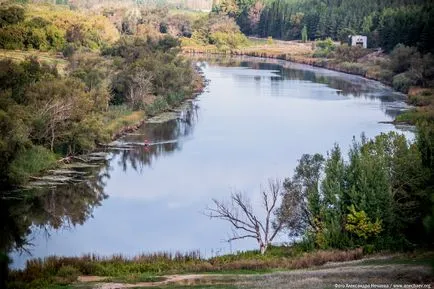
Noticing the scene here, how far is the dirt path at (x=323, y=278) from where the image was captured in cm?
1396

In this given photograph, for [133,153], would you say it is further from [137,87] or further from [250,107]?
[250,107]

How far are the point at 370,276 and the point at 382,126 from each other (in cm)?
3453

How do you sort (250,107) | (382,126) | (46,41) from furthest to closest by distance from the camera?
(46,41) → (250,107) → (382,126)

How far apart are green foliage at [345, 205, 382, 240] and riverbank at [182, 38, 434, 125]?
22.8 m

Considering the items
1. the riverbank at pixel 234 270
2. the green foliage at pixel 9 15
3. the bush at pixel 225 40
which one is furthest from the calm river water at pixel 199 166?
the bush at pixel 225 40

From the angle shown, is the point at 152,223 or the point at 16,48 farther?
the point at 16,48

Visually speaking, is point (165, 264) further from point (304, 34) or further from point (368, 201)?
point (304, 34)

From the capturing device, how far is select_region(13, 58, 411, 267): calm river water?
81.6 ft

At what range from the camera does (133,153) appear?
38750 millimetres

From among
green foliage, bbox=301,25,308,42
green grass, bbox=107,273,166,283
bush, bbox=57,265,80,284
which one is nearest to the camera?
green grass, bbox=107,273,166,283

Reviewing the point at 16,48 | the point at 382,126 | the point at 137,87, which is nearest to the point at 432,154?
the point at 382,126

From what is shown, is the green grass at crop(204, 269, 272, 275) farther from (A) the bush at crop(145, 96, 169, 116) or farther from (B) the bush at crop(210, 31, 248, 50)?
(B) the bush at crop(210, 31, 248, 50)

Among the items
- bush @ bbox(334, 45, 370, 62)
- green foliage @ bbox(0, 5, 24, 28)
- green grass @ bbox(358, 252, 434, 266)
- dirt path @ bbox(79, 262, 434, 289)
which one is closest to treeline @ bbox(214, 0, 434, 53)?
bush @ bbox(334, 45, 370, 62)

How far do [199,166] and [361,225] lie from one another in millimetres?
16690
